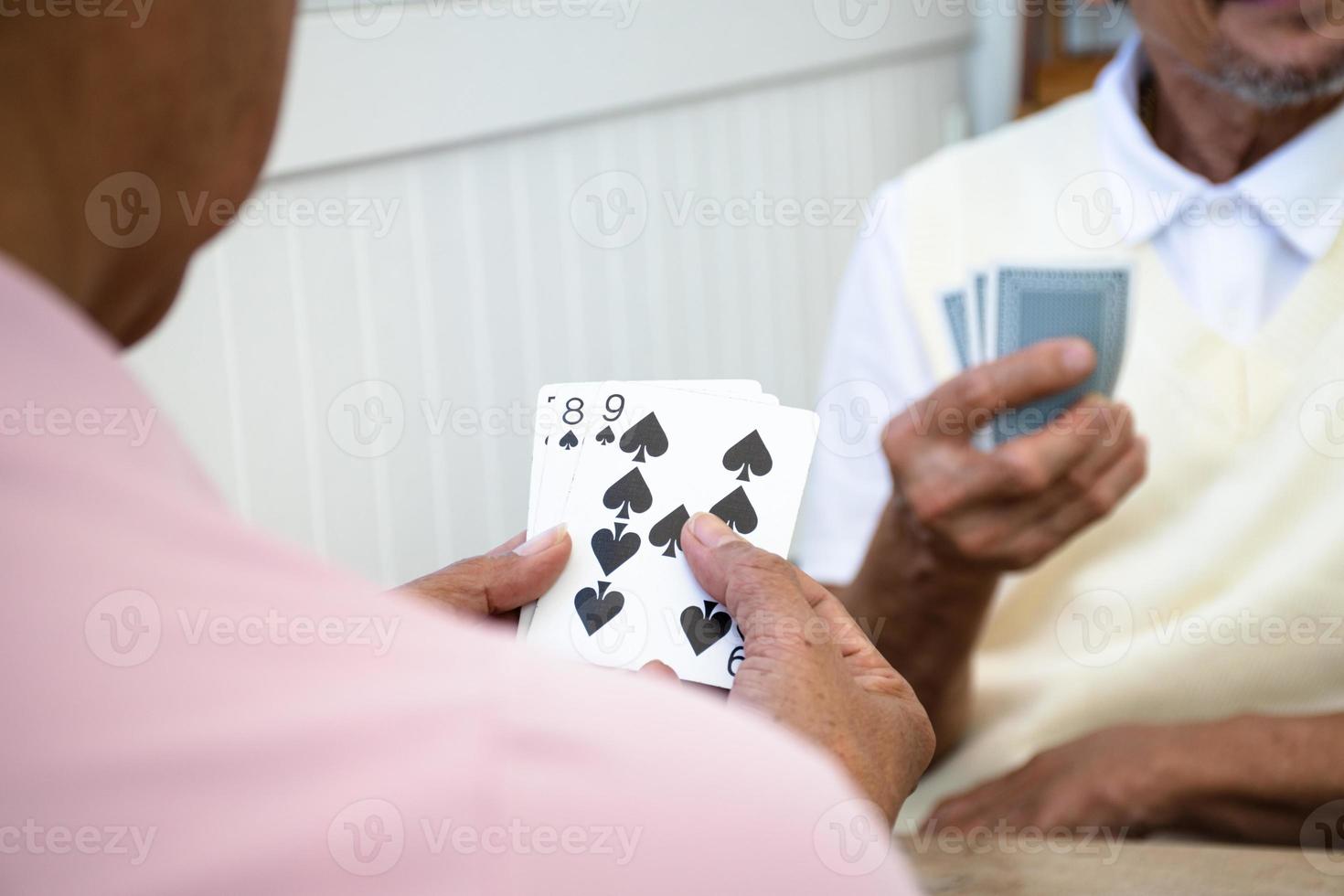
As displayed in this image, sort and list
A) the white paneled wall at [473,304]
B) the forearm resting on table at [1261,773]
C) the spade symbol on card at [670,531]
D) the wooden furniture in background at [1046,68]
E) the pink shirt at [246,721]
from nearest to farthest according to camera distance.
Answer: the pink shirt at [246,721] → the spade symbol on card at [670,531] → the forearm resting on table at [1261,773] → the white paneled wall at [473,304] → the wooden furniture in background at [1046,68]

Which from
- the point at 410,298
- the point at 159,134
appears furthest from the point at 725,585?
the point at 410,298

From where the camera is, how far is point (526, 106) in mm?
2219

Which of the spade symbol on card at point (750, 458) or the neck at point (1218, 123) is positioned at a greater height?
the neck at point (1218, 123)

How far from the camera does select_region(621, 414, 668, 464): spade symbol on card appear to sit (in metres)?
1.13

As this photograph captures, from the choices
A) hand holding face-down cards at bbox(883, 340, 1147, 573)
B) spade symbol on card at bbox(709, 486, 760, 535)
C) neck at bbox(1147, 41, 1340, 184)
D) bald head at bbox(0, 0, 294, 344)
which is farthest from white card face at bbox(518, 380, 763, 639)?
neck at bbox(1147, 41, 1340, 184)

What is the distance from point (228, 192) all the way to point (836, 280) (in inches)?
102

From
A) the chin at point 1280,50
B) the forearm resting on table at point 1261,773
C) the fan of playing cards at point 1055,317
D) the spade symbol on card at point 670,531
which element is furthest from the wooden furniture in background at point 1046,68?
the spade symbol on card at point 670,531

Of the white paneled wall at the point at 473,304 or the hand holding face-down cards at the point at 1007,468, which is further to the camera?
the white paneled wall at the point at 473,304

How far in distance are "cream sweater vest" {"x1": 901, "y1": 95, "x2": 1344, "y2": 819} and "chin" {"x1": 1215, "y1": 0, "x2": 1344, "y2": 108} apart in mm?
209

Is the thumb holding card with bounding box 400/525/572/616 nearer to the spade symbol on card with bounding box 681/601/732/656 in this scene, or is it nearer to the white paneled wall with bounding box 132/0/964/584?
the spade symbol on card with bounding box 681/601/732/656

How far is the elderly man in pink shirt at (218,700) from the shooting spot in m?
0.42

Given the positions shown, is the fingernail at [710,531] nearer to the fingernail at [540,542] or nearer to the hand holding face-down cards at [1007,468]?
the fingernail at [540,542]

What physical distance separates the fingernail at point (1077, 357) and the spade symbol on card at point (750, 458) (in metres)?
0.45

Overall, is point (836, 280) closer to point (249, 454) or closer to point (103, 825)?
point (249, 454)
